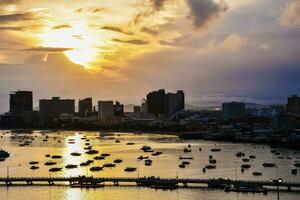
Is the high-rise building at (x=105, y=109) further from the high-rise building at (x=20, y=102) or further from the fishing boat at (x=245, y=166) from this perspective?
the fishing boat at (x=245, y=166)

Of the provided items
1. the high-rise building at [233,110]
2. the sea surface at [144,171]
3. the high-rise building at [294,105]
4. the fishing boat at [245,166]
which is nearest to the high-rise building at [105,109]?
the high-rise building at [233,110]

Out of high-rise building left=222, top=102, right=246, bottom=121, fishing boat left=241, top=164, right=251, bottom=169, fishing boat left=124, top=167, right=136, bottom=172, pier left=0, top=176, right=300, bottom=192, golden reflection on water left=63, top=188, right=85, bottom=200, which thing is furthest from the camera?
high-rise building left=222, top=102, right=246, bottom=121

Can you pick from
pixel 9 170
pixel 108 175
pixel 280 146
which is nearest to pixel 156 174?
pixel 108 175

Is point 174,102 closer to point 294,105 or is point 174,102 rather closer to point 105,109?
point 105,109

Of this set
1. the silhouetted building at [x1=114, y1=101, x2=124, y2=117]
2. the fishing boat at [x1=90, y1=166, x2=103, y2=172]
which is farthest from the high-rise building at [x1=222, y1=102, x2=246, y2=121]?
the fishing boat at [x1=90, y1=166, x2=103, y2=172]

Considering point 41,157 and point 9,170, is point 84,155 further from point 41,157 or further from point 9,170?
point 9,170

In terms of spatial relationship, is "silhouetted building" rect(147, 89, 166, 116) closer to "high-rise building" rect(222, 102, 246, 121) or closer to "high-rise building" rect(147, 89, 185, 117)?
"high-rise building" rect(147, 89, 185, 117)

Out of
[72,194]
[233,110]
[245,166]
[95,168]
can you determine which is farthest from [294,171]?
[233,110]
